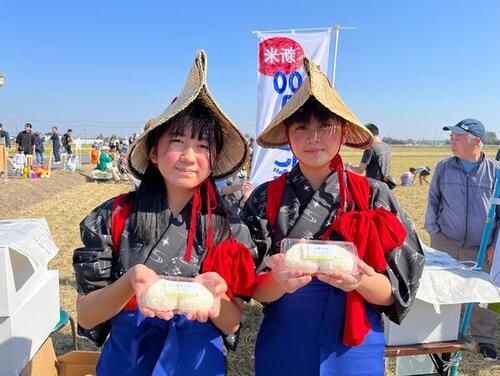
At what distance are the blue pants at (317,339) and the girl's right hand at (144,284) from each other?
22.0 inches

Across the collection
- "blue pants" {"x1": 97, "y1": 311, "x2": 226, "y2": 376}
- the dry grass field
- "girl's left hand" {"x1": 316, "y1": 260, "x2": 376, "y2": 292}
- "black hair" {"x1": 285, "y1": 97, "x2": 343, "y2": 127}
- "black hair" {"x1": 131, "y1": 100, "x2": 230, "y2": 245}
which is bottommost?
the dry grass field

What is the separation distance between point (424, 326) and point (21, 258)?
2.47m

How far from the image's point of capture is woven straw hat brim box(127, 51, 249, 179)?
4.95 ft

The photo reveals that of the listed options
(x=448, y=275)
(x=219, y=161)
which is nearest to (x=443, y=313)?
(x=448, y=275)

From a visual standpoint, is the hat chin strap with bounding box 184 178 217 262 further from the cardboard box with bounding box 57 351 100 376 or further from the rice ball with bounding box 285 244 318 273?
the cardboard box with bounding box 57 351 100 376

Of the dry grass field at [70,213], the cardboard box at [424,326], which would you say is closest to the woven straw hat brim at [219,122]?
the cardboard box at [424,326]

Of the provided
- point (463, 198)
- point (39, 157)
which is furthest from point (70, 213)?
point (39, 157)

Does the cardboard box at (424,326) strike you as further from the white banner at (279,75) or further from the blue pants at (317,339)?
the white banner at (279,75)

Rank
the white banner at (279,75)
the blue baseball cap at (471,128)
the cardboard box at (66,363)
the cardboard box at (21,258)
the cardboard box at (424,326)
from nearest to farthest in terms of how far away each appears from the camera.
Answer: the cardboard box at (21,258)
the cardboard box at (66,363)
the cardboard box at (424,326)
the blue baseball cap at (471,128)
the white banner at (279,75)

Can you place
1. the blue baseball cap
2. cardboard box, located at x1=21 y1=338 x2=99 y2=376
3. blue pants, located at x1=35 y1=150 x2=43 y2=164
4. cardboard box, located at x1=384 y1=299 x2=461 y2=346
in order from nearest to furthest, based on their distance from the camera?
cardboard box, located at x1=21 y1=338 x2=99 y2=376
cardboard box, located at x1=384 y1=299 x2=461 y2=346
the blue baseball cap
blue pants, located at x1=35 y1=150 x2=43 y2=164

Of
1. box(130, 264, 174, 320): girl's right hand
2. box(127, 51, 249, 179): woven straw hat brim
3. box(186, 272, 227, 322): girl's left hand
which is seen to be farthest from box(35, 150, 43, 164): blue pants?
box(186, 272, 227, 322): girl's left hand

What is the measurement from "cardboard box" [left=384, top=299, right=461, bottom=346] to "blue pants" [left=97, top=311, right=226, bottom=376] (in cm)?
142

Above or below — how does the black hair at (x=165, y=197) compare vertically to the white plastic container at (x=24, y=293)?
above

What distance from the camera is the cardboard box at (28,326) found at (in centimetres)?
194
